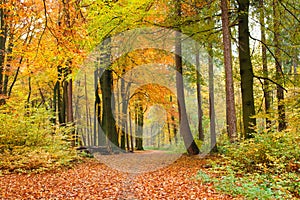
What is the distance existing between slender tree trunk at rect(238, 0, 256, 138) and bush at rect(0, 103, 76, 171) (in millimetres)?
6556

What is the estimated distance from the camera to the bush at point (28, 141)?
29.0 ft

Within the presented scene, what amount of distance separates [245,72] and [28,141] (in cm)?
813

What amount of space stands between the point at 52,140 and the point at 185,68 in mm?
7214

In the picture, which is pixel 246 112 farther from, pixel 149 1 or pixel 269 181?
pixel 149 1

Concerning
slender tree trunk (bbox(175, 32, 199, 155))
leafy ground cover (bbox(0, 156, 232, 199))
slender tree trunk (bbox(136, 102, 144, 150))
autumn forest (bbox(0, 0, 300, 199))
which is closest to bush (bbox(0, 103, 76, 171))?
autumn forest (bbox(0, 0, 300, 199))

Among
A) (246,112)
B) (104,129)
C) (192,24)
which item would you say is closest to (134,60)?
(104,129)

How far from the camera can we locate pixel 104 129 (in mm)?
16656

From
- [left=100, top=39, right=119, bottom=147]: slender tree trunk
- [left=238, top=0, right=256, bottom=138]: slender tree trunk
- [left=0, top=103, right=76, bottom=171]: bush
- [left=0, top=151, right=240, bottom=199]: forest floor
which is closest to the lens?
[left=0, top=151, right=240, bottom=199]: forest floor

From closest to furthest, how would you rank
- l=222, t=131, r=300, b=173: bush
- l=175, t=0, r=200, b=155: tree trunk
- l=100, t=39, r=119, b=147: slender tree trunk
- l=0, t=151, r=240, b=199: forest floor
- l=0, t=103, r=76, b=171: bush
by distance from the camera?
l=0, t=151, r=240, b=199: forest floor < l=222, t=131, r=300, b=173: bush < l=0, t=103, r=76, b=171: bush < l=175, t=0, r=200, b=155: tree trunk < l=100, t=39, r=119, b=147: slender tree trunk

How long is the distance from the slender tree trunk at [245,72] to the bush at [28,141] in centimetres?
656

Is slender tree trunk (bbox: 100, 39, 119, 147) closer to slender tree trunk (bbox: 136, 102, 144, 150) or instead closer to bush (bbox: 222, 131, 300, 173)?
slender tree trunk (bbox: 136, 102, 144, 150)

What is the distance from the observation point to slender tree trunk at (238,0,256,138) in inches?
377

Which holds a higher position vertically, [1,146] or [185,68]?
[185,68]

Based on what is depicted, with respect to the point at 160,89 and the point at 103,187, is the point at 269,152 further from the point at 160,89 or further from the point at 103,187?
the point at 160,89
